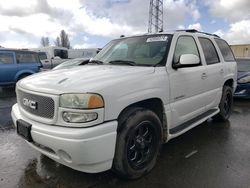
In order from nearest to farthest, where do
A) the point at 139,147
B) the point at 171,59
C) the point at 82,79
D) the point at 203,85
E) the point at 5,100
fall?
the point at 82,79 < the point at 139,147 < the point at 171,59 < the point at 203,85 < the point at 5,100

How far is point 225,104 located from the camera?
523 cm

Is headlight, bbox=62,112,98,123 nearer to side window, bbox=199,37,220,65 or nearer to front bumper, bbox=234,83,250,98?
side window, bbox=199,37,220,65

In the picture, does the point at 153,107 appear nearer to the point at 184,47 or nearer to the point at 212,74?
the point at 184,47

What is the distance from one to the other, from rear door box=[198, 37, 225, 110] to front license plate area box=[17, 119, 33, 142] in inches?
115

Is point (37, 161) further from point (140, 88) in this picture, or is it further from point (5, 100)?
point (5, 100)

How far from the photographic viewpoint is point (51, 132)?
242 cm

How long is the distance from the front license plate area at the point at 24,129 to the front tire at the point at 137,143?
100 cm

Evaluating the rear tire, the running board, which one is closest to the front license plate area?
the running board

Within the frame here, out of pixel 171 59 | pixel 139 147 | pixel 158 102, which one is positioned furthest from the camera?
pixel 171 59

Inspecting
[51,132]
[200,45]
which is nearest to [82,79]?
[51,132]

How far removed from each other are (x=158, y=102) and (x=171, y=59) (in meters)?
0.68

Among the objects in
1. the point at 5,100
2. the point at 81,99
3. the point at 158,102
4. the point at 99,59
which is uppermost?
the point at 99,59

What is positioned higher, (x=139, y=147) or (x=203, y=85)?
(x=203, y=85)

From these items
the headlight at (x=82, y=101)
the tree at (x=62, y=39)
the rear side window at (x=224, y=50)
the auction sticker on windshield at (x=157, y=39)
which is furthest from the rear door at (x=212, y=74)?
the tree at (x=62, y=39)
